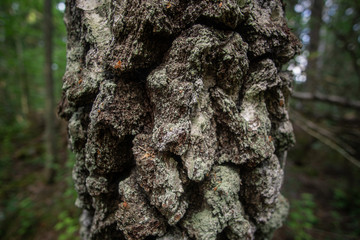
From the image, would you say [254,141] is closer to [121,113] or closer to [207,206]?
[207,206]

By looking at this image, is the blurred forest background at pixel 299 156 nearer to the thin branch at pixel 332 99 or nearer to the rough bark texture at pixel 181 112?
the thin branch at pixel 332 99

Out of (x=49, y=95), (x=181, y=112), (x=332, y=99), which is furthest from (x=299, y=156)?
(x=49, y=95)

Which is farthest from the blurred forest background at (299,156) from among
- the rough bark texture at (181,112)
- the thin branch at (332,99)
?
the rough bark texture at (181,112)

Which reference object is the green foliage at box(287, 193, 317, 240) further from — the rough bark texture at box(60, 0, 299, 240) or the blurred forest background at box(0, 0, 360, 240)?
the rough bark texture at box(60, 0, 299, 240)

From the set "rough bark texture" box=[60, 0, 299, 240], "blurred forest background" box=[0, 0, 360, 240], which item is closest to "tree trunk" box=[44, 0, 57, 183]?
"blurred forest background" box=[0, 0, 360, 240]

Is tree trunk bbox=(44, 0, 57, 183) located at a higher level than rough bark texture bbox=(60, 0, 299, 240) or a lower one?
higher

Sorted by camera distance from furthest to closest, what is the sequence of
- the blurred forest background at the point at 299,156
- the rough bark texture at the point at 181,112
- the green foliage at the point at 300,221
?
the blurred forest background at the point at 299,156 → the green foliage at the point at 300,221 → the rough bark texture at the point at 181,112
